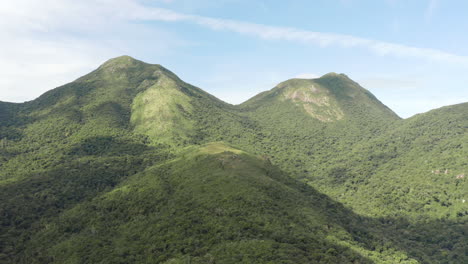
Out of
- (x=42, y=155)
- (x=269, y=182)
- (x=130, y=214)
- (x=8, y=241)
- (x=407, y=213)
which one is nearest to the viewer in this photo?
(x=8, y=241)

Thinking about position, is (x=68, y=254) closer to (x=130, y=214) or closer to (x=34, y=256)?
(x=34, y=256)

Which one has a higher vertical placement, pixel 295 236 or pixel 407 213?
pixel 295 236

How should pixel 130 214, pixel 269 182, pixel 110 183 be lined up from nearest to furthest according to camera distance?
pixel 130 214 < pixel 269 182 < pixel 110 183

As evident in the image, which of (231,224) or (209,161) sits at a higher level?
(209,161)

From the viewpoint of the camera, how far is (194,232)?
9581cm

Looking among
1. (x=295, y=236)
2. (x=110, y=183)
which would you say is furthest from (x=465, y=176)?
(x=110, y=183)

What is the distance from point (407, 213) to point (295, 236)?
4341 inches

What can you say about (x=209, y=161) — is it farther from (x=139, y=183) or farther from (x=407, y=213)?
(x=407, y=213)

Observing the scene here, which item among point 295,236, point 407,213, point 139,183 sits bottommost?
point 407,213

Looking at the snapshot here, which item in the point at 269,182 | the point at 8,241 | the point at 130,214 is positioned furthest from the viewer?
the point at 269,182

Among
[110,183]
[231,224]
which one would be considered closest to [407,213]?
[231,224]

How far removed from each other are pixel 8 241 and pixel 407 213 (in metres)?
193

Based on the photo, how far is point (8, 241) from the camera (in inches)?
4267

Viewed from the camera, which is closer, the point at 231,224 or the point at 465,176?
the point at 231,224
